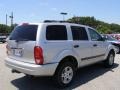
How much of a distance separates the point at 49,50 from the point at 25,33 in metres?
0.90

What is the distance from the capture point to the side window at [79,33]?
276 inches

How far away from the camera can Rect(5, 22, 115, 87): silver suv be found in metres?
5.79

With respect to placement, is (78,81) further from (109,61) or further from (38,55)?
(109,61)

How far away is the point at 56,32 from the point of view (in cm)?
634

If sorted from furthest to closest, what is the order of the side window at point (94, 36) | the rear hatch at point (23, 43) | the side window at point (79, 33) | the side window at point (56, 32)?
the side window at point (94, 36) → the side window at point (79, 33) → the side window at point (56, 32) → the rear hatch at point (23, 43)

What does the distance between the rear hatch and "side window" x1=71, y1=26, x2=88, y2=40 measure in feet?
4.76

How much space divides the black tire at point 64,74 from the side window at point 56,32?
2.56ft

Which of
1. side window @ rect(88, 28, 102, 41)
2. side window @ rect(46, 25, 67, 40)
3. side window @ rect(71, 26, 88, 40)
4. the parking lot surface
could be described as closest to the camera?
side window @ rect(46, 25, 67, 40)

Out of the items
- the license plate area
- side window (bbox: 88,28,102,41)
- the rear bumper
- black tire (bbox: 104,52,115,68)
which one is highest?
side window (bbox: 88,28,102,41)

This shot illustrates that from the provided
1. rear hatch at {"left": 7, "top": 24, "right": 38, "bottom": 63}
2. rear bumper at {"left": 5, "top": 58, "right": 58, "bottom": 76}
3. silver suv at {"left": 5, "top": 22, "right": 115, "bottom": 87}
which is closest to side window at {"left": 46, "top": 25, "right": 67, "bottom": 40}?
silver suv at {"left": 5, "top": 22, "right": 115, "bottom": 87}

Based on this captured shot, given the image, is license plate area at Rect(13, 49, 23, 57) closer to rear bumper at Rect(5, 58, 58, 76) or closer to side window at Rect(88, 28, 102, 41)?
rear bumper at Rect(5, 58, 58, 76)

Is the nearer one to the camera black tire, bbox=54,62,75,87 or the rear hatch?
the rear hatch

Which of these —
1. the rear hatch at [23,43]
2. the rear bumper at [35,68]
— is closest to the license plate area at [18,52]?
the rear hatch at [23,43]

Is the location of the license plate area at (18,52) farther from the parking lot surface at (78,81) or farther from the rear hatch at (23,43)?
the parking lot surface at (78,81)
